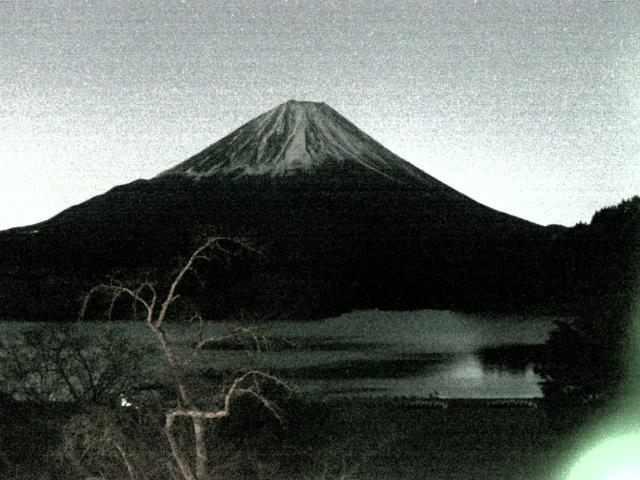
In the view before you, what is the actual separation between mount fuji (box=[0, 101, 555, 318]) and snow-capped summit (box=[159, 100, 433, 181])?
0.23 m

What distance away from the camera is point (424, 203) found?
14150cm

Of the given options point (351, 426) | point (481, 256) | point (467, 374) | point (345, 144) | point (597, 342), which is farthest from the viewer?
point (345, 144)

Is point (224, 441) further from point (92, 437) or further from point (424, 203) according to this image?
point (424, 203)

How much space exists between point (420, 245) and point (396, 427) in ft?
363

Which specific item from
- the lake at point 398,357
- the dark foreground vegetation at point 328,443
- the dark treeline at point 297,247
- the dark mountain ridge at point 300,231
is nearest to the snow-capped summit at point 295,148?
the dark mountain ridge at point 300,231

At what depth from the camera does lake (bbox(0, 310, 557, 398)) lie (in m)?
38.3

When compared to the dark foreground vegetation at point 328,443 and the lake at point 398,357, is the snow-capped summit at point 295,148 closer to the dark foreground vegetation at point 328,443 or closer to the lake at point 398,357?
the lake at point 398,357

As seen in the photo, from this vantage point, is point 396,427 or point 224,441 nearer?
point 224,441

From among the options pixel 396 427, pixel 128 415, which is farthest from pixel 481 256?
pixel 128 415

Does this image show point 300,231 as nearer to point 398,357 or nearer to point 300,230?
point 300,230

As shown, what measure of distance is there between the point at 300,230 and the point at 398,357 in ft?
252

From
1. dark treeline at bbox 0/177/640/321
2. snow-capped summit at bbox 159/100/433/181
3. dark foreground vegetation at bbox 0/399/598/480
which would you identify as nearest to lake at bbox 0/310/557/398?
dark foreground vegetation at bbox 0/399/598/480

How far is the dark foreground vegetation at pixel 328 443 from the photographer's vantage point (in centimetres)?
1614

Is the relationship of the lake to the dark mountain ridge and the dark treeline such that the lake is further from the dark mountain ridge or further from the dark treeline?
the dark mountain ridge
